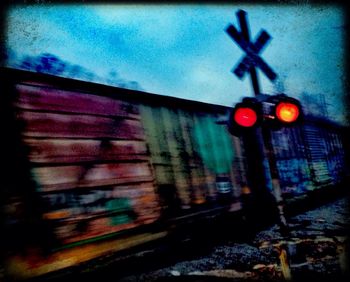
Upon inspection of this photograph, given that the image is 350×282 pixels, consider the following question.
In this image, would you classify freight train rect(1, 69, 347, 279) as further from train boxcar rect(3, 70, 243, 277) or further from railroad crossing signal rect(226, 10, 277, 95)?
railroad crossing signal rect(226, 10, 277, 95)

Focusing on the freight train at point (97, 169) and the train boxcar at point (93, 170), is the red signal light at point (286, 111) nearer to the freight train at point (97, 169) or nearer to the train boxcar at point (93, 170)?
the freight train at point (97, 169)

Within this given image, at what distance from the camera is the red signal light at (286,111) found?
2801 millimetres

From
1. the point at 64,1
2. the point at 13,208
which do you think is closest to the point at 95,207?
the point at 13,208

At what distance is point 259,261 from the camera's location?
4523 mm

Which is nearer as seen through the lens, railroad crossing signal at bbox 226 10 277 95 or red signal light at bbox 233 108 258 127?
red signal light at bbox 233 108 258 127

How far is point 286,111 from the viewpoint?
110 inches

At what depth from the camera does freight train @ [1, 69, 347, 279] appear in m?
3.33

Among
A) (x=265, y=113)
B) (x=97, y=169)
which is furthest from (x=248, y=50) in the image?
(x=97, y=169)

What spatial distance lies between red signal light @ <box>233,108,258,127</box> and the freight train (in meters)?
0.65

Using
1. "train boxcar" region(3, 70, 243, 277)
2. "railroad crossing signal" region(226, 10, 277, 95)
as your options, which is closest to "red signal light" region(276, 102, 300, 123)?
"railroad crossing signal" region(226, 10, 277, 95)

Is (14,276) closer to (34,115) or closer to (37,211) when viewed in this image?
(37,211)

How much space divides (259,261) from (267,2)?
12.2 feet

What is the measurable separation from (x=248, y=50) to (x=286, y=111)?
95cm

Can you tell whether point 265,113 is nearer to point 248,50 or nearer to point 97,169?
point 248,50
